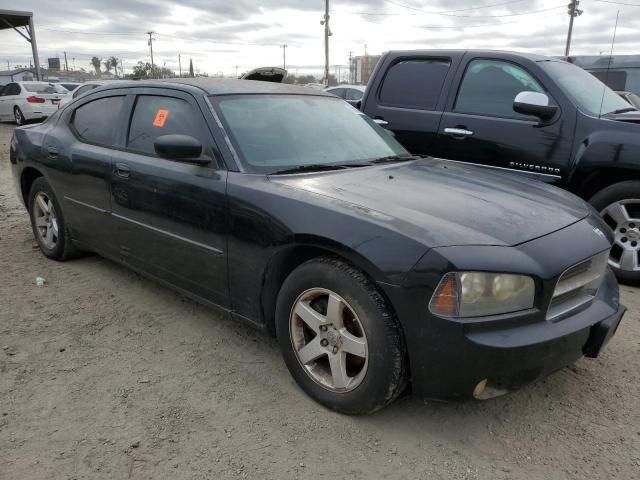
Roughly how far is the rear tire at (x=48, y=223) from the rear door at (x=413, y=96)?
309cm

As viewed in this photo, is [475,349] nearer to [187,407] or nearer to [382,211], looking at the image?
[382,211]

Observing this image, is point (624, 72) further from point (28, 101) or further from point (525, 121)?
point (28, 101)

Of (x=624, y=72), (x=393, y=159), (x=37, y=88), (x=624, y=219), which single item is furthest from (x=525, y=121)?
(x=37, y=88)

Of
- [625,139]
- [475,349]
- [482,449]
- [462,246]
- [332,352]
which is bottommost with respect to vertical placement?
[482,449]

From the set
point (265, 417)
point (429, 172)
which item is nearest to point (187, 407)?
point (265, 417)

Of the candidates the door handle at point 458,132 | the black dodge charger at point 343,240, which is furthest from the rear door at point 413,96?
the black dodge charger at point 343,240

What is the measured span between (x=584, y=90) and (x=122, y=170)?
390cm

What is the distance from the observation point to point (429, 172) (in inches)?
126

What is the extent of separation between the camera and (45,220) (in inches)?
185

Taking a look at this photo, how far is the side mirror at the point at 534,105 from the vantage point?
4.20m

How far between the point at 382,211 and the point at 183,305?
1.97 meters

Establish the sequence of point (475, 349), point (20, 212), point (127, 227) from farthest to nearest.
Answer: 1. point (20, 212)
2. point (127, 227)
3. point (475, 349)

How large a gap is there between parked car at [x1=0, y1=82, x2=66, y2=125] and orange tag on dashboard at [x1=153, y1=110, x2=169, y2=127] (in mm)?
15875

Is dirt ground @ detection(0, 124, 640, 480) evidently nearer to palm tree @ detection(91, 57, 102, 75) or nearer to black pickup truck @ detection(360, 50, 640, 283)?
black pickup truck @ detection(360, 50, 640, 283)
